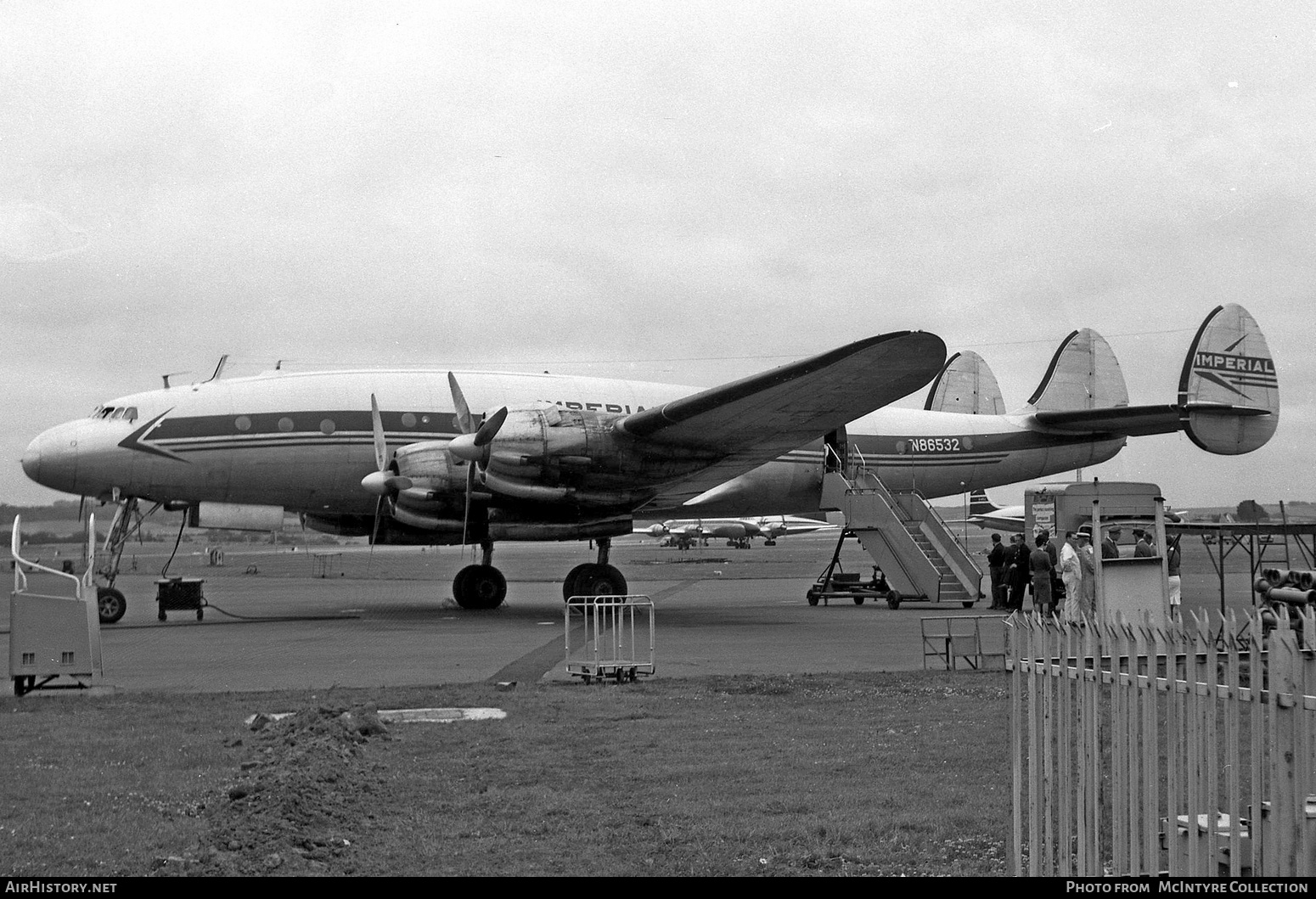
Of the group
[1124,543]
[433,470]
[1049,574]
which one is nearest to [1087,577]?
[1049,574]

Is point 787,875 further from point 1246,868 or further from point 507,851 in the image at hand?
point 1246,868

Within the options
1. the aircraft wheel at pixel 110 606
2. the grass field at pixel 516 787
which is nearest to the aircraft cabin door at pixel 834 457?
the aircraft wheel at pixel 110 606

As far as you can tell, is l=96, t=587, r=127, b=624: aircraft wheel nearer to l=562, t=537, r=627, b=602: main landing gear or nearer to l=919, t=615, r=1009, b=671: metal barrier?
l=562, t=537, r=627, b=602: main landing gear

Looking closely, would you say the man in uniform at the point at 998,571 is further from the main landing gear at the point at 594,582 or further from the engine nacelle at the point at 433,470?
the engine nacelle at the point at 433,470

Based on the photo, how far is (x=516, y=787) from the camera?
7.32m

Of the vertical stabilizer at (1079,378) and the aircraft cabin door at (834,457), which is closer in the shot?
the aircraft cabin door at (834,457)

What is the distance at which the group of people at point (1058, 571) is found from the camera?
15.0 metres

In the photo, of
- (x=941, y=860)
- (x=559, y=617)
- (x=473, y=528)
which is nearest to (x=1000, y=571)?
(x=559, y=617)

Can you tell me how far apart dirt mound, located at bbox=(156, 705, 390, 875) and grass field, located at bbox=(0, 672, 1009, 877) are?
17 mm

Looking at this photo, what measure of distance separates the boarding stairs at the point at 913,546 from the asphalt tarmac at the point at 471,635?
0.65 m

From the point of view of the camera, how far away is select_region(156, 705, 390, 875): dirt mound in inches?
219

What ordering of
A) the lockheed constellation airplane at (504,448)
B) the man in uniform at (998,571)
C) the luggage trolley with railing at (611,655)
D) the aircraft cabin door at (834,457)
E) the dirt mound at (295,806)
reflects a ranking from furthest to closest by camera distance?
the aircraft cabin door at (834,457) → the man in uniform at (998,571) → the lockheed constellation airplane at (504,448) → the luggage trolley with railing at (611,655) → the dirt mound at (295,806)

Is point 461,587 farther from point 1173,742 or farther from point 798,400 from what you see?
point 1173,742

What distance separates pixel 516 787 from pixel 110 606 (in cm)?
1643
